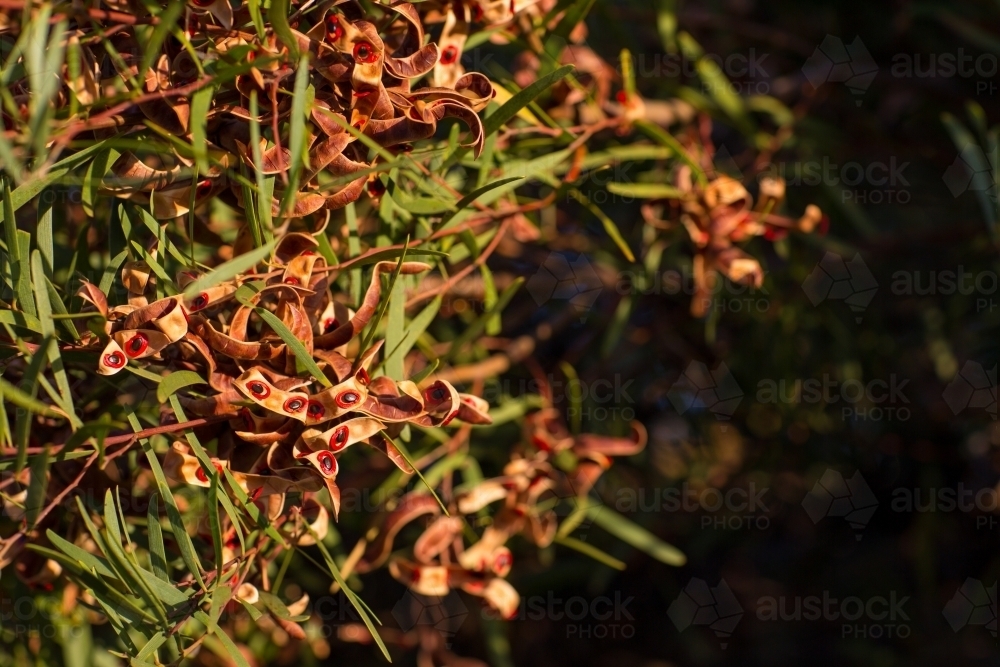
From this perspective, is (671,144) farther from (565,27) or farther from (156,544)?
(156,544)

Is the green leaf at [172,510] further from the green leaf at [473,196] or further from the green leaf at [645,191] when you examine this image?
the green leaf at [645,191]

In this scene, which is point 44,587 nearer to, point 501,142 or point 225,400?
point 225,400

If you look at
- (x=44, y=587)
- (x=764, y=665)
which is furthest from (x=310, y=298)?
(x=764, y=665)

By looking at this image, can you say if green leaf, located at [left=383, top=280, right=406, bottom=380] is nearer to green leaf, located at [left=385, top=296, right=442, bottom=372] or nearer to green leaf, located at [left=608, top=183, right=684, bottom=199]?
green leaf, located at [left=385, top=296, right=442, bottom=372]

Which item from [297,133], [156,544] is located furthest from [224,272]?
[156,544]

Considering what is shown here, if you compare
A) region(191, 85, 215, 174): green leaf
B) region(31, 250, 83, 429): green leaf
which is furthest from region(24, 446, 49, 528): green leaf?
region(191, 85, 215, 174): green leaf

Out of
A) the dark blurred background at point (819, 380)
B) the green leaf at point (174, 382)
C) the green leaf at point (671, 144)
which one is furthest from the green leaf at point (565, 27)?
the green leaf at point (174, 382)
